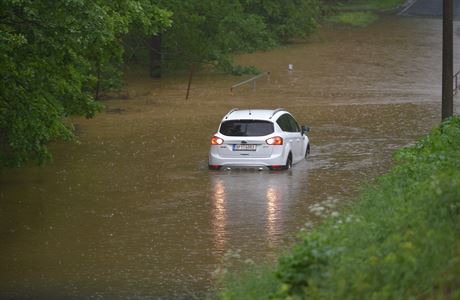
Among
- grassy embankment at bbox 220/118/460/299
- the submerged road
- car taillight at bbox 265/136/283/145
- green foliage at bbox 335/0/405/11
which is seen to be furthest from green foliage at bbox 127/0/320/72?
grassy embankment at bbox 220/118/460/299

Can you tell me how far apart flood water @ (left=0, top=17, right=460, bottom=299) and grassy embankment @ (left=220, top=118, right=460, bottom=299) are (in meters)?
1.44

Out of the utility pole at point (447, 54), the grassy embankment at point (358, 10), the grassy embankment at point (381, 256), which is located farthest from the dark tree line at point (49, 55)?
the grassy embankment at point (358, 10)

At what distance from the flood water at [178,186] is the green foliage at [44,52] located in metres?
1.55

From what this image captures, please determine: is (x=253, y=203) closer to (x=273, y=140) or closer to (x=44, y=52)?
(x=273, y=140)

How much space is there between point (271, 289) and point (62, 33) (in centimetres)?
1112

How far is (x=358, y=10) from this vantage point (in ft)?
286

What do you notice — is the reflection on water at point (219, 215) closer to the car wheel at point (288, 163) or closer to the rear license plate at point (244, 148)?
the rear license plate at point (244, 148)

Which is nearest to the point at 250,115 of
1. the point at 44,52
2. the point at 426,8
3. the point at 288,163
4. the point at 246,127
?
the point at 246,127

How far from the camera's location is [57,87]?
23.6 metres

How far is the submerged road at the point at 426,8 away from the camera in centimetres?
8225

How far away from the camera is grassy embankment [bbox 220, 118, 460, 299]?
8.29 metres

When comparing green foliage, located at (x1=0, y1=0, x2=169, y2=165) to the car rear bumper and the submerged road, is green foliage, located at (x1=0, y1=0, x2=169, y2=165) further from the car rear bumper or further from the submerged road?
the submerged road

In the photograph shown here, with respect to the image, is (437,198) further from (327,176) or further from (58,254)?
(327,176)

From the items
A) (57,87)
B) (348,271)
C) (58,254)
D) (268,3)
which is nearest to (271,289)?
(348,271)
